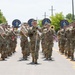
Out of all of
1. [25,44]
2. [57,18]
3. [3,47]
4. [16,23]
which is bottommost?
[3,47]

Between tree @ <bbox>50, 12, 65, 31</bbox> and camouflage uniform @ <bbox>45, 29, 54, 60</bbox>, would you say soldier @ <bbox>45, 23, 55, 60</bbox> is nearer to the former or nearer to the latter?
camouflage uniform @ <bbox>45, 29, 54, 60</bbox>

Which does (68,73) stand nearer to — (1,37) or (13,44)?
(1,37)

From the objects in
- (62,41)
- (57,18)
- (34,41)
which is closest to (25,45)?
(34,41)

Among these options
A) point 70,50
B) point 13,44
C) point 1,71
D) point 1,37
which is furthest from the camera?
point 13,44

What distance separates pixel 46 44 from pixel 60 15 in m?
81.8

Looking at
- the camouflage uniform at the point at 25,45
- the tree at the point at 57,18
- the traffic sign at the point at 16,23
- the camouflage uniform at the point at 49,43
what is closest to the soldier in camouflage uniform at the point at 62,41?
the traffic sign at the point at 16,23

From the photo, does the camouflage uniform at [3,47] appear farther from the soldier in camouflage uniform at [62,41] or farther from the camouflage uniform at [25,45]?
the soldier in camouflage uniform at [62,41]

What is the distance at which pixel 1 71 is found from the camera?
15633mm

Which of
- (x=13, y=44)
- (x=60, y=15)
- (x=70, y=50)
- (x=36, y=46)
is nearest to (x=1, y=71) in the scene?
(x=36, y=46)

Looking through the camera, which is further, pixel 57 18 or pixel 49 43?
pixel 57 18

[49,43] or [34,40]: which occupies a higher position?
[34,40]

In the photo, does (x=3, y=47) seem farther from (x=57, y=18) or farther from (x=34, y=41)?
(x=57, y=18)

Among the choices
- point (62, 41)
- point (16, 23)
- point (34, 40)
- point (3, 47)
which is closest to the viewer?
point (34, 40)

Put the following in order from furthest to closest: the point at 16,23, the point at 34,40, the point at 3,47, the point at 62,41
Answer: the point at 62,41 → the point at 16,23 → the point at 3,47 → the point at 34,40
